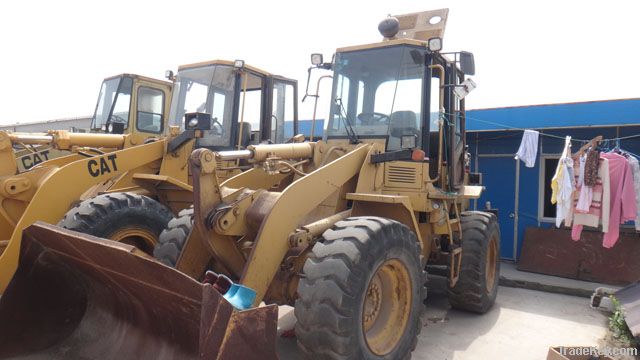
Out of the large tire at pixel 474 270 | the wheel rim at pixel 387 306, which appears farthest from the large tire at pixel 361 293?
the large tire at pixel 474 270

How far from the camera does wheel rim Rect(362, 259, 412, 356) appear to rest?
3.65 metres

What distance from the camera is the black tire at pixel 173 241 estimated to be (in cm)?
412

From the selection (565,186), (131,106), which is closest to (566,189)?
(565,186)

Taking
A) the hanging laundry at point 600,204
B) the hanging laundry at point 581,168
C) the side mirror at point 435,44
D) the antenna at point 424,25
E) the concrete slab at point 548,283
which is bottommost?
the concrete slab at point 548,283

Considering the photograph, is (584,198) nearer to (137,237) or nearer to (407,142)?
(407,142)

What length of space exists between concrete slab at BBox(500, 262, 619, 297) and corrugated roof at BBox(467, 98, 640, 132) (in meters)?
2.60

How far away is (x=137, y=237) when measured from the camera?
536 centimetres

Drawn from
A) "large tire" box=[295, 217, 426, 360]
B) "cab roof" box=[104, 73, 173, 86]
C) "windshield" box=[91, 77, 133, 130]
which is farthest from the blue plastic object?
"cab roof" box=[104, 73, 173, 86]

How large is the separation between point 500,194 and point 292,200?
657 centimetres

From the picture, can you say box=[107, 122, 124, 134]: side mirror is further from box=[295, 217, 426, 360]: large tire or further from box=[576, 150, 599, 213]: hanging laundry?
box=[576, 150, 599, 213]: hanging laundry

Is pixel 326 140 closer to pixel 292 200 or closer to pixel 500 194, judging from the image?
pixel 292 200

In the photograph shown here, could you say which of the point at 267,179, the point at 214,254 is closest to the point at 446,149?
the point at 267,179

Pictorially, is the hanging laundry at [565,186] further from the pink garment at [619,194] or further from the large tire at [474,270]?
the large tire at [474,270]

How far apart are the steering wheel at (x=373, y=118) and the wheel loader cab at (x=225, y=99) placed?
2178 mm
